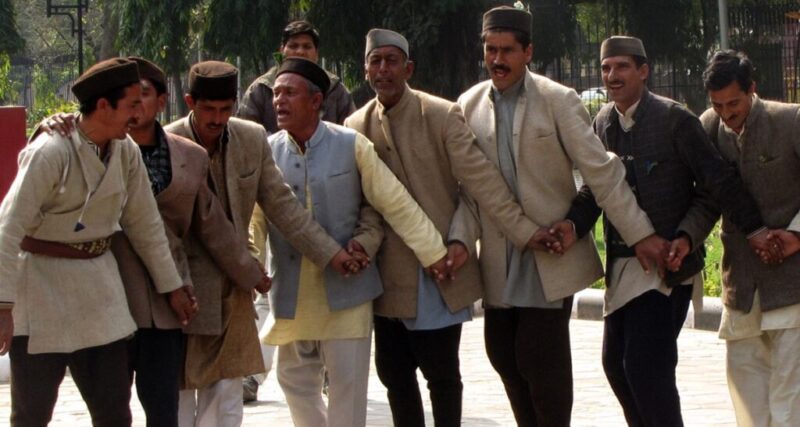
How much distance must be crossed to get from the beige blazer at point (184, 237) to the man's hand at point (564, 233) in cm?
120

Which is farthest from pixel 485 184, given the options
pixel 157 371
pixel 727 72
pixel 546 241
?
pixel 157 371

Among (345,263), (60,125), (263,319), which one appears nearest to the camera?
(60,125)

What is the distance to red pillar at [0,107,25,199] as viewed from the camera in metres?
10.7

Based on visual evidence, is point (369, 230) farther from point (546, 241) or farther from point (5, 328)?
point (5, 328)

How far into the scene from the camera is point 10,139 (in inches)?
423

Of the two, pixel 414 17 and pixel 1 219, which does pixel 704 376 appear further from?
pixel 414 17

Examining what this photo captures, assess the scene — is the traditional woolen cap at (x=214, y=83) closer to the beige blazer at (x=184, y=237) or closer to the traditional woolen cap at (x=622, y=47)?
the beige blazer at (x=184, y=237)

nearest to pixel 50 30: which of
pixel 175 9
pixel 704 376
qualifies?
pixel 175 9

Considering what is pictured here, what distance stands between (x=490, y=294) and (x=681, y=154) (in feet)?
3.17

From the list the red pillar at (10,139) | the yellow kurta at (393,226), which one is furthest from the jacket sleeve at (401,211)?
the red pillar at (10,139)

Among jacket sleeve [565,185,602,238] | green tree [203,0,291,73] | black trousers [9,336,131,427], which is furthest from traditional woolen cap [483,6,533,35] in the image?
green tree [203,0,291,73]

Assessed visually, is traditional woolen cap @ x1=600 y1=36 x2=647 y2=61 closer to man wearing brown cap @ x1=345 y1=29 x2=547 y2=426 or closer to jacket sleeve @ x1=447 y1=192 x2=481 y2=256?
man wearing brown cap @ x1=345 y1=29 x2=547 y2=426

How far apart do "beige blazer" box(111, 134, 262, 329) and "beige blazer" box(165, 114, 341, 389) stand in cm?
9

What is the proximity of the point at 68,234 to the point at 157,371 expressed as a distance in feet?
2.31
